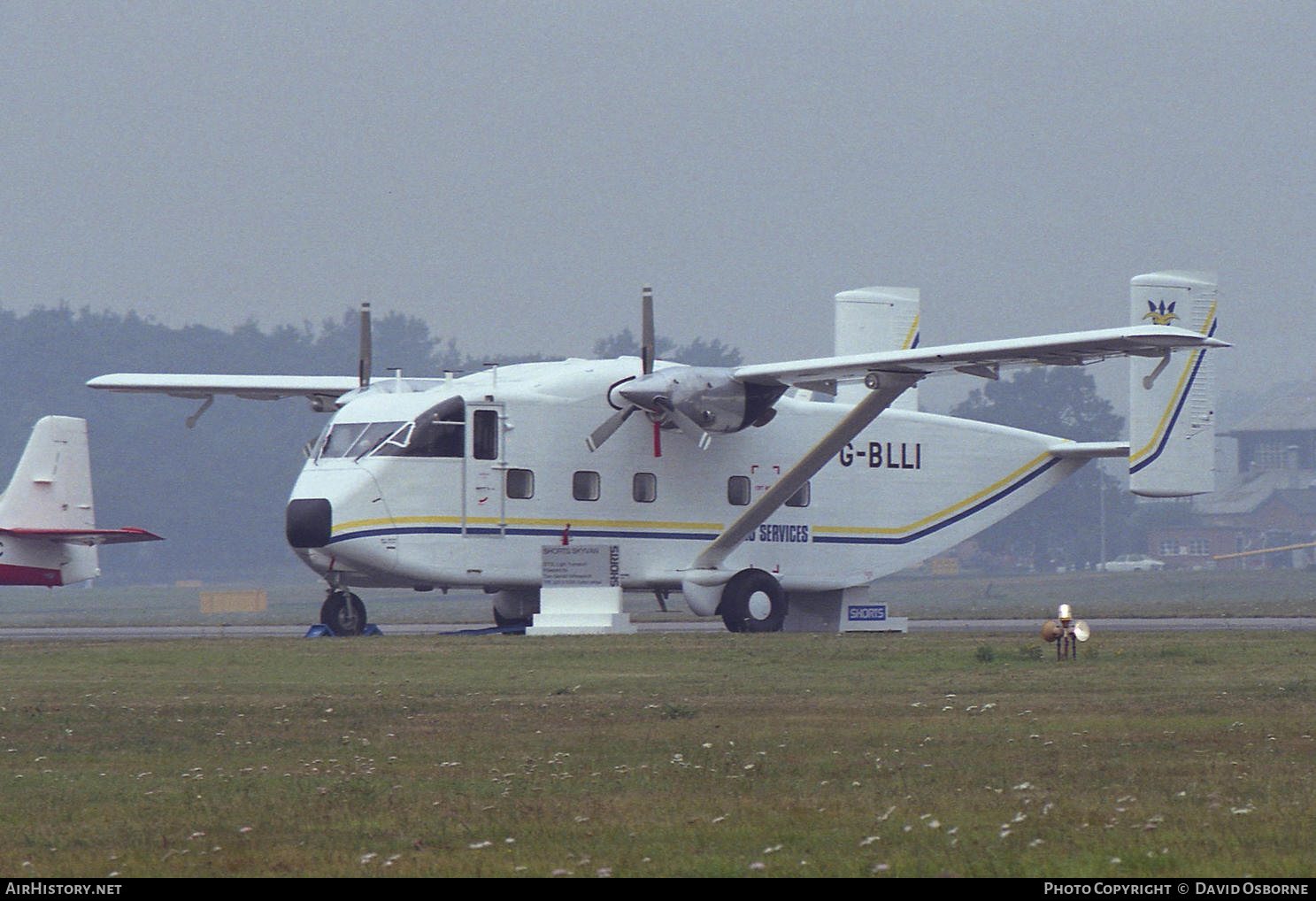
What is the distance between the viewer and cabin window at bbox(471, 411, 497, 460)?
2798cm

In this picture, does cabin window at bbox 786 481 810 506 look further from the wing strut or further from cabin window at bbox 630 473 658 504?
cabin window at bbox 630 473 658 504

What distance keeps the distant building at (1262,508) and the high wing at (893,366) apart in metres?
110

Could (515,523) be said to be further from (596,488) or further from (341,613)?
(341,613)

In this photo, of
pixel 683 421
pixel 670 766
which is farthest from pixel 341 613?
pixel 670 766

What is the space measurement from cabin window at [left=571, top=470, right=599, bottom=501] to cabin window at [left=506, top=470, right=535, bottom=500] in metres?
0.79

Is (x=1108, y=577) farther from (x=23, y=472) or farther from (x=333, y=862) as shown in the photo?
(x=333, y=862)

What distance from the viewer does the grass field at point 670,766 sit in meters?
9.08

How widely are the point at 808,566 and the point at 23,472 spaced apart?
16.2m

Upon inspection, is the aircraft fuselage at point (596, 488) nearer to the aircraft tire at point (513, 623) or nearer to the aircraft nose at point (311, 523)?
the aircraft nose at point (311, 523)

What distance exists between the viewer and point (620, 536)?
96.9 feet

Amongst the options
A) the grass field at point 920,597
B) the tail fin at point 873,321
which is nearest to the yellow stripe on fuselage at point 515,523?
the tail fin at point 873,321

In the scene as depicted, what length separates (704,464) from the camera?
1197 inches

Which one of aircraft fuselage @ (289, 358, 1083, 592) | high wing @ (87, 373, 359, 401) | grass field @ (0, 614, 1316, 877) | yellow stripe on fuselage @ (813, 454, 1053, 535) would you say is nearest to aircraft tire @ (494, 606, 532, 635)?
aircraft fuselage @ (289, 358, 1083, 592)
